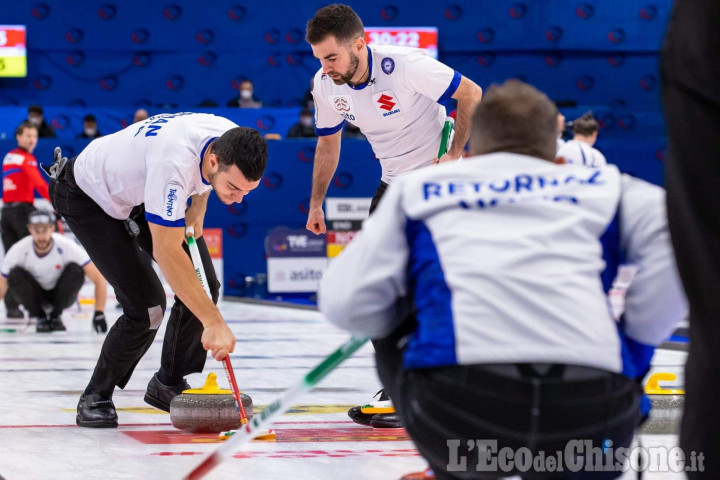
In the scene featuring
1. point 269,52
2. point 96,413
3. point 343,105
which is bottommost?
point 96,413

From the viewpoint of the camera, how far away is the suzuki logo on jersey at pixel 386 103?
428cm

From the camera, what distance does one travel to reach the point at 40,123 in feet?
38.1

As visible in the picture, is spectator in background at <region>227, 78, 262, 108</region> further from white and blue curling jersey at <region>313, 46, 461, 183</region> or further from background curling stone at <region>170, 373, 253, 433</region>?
background curling stone at <region>170, 373, 253, 433</region>

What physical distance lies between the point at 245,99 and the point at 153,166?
31.1 feet

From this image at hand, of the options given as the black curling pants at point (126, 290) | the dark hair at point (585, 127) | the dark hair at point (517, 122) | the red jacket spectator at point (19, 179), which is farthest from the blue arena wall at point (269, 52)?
the dark hair at point (517, 122)

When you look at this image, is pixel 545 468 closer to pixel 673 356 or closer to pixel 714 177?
pixel 714 177

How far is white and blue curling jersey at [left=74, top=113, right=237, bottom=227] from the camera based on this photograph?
3488 millimetres

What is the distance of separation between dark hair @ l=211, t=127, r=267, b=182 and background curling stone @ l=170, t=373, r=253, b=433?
0.89 m

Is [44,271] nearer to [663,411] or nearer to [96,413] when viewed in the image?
[96,413]

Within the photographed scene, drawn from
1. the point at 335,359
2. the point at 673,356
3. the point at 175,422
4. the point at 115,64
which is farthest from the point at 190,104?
the point at 335,359

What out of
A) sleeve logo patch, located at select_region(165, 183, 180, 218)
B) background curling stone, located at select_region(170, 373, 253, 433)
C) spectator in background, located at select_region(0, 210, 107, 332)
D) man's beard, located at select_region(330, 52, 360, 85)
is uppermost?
man's beard, located at select_region(330, 52, 360, 85)

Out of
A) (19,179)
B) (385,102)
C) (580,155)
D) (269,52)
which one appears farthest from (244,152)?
(269,52)

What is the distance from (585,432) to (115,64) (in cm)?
1281

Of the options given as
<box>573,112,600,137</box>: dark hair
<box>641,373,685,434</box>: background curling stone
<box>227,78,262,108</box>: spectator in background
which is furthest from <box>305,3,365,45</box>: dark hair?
<box>227,78,262,108</box>: spectator in background
